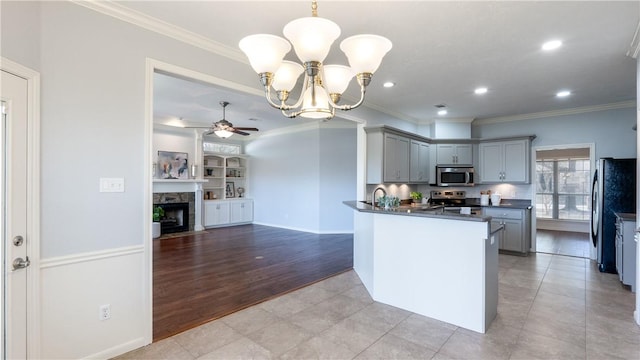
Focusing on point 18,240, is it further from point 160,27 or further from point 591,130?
point 591,130

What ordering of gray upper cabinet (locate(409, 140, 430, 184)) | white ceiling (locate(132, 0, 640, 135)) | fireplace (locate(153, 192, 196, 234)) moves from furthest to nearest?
fireplace (locate(153, 192, 196, 234)) → gray upper cabinet (locate(409, 140, 430, 184)) → white ceiling (locate(132, 0, 640, 135))

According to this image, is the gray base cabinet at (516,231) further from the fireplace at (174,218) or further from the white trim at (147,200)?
the fireplace at (174,218)

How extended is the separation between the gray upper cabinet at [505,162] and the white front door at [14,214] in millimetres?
6874

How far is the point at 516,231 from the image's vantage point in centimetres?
562

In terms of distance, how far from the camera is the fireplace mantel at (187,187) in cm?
754

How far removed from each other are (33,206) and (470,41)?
12.5ft

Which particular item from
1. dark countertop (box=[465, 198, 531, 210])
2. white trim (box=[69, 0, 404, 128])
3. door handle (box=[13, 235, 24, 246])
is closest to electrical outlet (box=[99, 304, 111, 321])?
door handle (box=[13, 235, 24, 246])

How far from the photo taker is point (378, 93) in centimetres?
479

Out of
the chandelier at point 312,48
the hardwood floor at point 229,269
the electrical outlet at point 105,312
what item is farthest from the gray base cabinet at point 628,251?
the electrical outlet at point 105,312

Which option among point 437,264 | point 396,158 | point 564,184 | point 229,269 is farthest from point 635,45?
point 564,184

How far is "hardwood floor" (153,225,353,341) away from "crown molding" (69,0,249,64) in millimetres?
2629

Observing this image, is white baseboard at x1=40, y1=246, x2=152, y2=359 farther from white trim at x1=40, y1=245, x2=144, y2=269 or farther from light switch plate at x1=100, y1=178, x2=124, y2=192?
light switch plate at x1=100, y1=178, x2=124, y2=192

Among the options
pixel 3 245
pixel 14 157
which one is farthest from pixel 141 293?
pixel 14 157

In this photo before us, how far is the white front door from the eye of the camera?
1.86 metres
